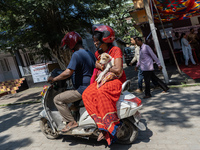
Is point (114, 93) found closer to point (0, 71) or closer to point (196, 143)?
point (196, 143)

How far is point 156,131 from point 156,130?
38 mm

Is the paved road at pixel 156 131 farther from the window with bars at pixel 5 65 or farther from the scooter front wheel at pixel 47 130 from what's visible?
the window with bars at pixel 5 65

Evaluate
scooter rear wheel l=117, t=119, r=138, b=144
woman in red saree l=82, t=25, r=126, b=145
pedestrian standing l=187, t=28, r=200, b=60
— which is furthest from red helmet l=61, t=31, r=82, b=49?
pedestrian standing l=187, t=28, r=200, b=60

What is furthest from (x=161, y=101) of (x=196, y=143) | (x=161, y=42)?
(x=161, y=42)

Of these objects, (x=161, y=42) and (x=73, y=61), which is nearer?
(x=73, y=61)

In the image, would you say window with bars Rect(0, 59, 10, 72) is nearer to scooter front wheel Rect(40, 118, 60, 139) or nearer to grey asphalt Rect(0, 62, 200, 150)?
grey asphalt Rect(0, 62, 200, 150)

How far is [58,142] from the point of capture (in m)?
3.77

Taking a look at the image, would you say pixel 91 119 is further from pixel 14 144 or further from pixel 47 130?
pixel 14 144

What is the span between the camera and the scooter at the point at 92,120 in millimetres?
2908

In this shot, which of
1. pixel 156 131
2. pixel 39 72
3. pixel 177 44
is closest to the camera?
pixel 156 131

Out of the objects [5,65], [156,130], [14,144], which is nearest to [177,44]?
[156,130]

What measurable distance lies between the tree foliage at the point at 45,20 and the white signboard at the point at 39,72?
14.1 feet

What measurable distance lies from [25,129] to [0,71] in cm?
1415

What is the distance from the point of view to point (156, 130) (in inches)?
137
